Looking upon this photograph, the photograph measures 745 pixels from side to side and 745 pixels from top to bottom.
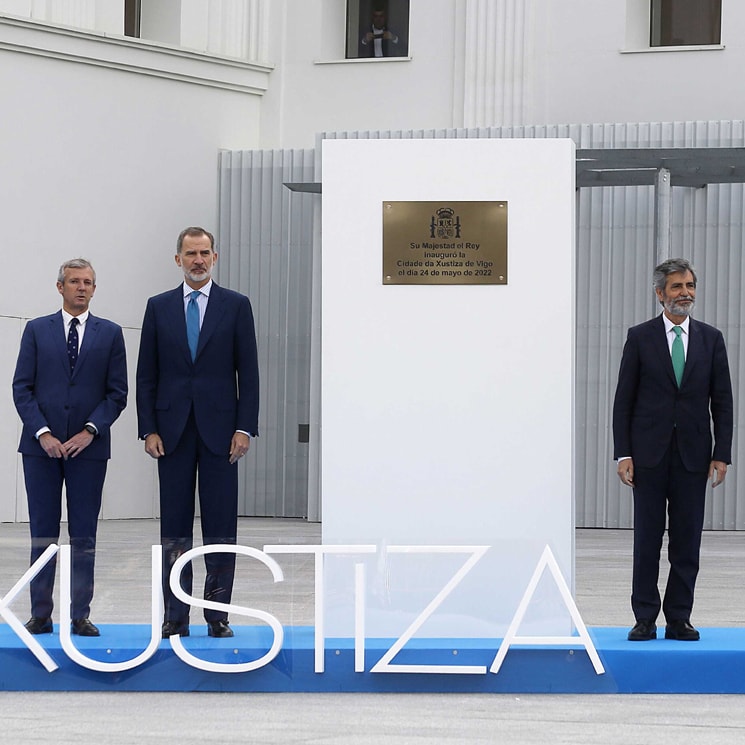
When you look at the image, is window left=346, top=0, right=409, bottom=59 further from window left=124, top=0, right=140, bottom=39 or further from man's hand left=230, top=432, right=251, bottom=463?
man's hand left=230, top=432, right=251, bottom=463

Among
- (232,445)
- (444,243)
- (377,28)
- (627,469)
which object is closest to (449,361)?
(444,243)

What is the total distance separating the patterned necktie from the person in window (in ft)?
39.1

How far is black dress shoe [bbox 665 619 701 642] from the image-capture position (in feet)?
20.7

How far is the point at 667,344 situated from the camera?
6562mm

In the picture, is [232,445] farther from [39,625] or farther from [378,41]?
[378,41]

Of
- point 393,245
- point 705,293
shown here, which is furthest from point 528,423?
point 705,293

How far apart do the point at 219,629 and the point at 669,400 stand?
6.88 feet

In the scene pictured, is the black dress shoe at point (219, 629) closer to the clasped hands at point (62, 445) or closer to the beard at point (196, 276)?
the clasped hands at point (62, 445)

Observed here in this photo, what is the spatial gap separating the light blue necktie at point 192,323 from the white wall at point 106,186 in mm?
9755

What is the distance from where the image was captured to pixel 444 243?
6.41 m

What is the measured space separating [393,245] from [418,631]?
62.2 inches

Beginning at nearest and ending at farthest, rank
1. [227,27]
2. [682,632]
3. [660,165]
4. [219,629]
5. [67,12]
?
[219,629]
[682,632]
[660,165]
[67,12]
[227,27]

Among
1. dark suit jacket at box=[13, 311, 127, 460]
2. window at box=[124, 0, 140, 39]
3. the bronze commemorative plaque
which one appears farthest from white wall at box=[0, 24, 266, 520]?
the bronze commemorative plaque

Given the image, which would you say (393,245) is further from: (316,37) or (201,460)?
(316,37)
